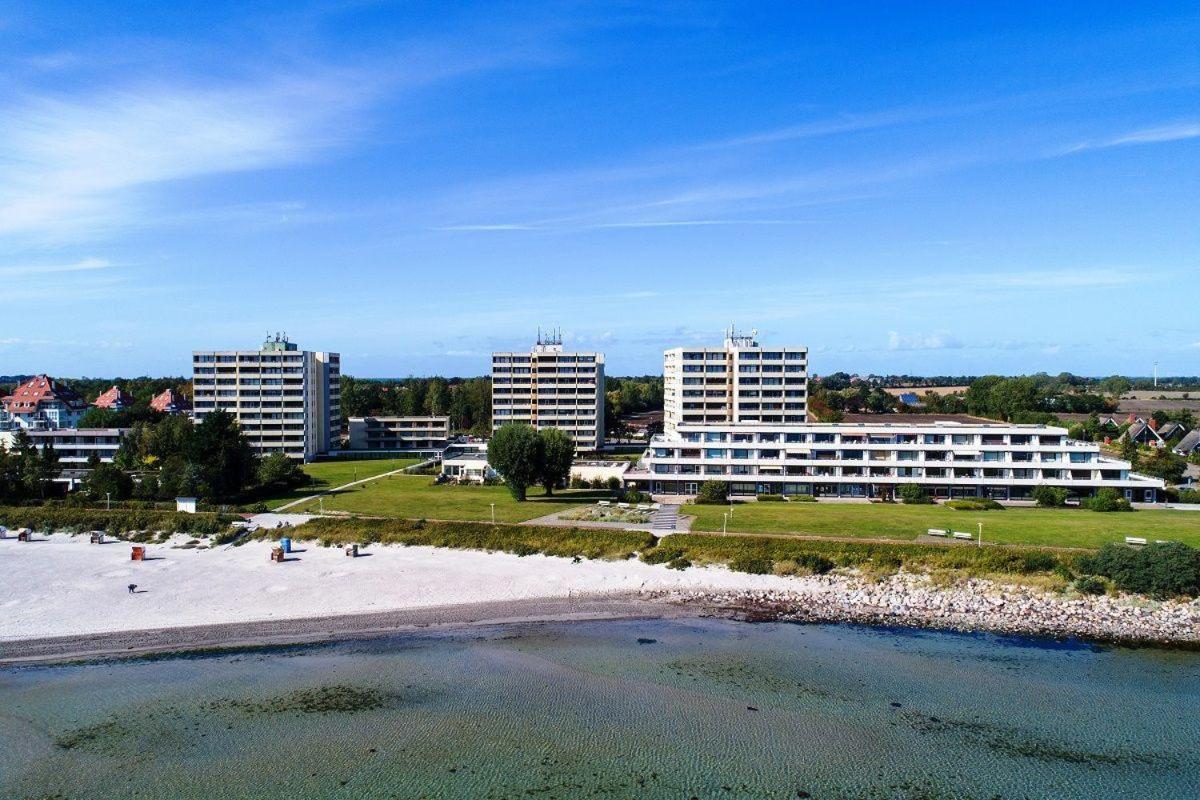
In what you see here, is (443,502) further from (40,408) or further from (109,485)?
(40,408)

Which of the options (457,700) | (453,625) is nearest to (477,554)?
(453,625)

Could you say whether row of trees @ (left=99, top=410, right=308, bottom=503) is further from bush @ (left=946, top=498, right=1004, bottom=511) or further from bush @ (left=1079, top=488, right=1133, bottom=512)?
bush @ (left=1079, top=488, right=1133, bottom=512)

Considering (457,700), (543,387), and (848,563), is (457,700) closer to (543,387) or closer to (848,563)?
(848,563)

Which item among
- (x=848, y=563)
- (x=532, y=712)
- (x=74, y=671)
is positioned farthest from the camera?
(x=848, y=563)

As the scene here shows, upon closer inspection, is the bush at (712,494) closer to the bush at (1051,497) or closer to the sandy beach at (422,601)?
the sandy beach at (422,601)

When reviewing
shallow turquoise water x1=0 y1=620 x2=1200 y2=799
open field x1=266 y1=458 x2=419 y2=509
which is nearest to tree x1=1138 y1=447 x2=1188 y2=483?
shallow turquoise water x1=0 y1=620 x2=1200 y2=799

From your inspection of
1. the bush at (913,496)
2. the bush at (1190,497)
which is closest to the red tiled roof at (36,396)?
the bush at (913,496)
